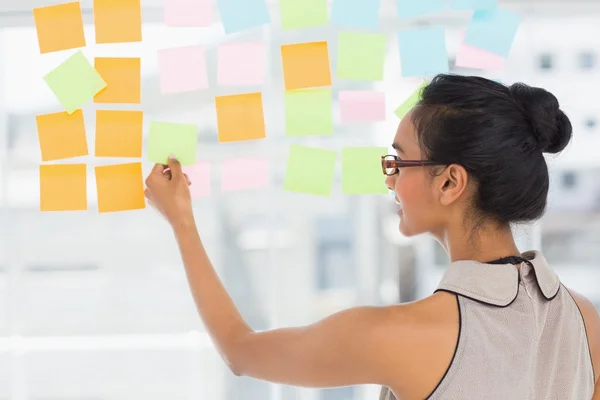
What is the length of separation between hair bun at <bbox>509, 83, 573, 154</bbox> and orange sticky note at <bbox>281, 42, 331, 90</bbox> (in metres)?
0.44

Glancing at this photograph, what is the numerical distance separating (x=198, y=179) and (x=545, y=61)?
0.78m

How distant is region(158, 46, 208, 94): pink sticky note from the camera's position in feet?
4.42

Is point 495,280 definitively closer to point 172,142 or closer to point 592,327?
point 592,327

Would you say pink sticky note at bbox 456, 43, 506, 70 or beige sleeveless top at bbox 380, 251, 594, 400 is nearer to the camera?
beige sleeveless top at bbox 380, 251, 594, 400

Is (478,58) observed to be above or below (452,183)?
above

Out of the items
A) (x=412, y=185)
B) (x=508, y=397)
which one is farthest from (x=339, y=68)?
(x=508, y=397)

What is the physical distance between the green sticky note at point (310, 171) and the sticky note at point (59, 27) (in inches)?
18.4

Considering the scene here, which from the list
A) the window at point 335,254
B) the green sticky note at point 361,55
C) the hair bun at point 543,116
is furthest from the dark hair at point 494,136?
the window at point 335,254

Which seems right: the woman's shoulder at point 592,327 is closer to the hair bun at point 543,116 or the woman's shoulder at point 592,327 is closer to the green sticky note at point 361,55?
the hair bun at point 543,116

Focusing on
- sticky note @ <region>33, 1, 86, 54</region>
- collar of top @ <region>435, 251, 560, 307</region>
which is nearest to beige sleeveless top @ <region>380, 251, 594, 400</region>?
collar of top @ <region>435, 251, 560, 307</region>

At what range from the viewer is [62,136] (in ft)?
4.34

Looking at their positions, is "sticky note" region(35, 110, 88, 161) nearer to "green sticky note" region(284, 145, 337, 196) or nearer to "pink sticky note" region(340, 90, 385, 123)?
"green sticky note" region(284, 145, 337, 196)

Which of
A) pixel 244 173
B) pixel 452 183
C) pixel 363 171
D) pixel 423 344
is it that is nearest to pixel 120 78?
pixel 244 173

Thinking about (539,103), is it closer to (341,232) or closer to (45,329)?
(341,232)
